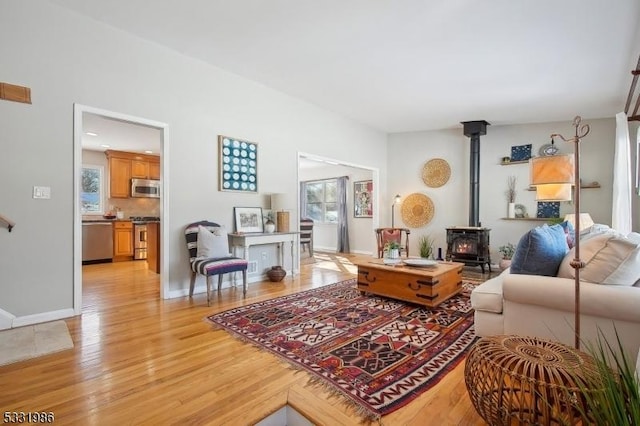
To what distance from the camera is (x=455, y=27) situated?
304cm

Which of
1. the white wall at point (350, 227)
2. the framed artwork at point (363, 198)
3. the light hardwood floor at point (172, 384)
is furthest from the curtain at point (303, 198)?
the light hardwood floor at point (172, 384)

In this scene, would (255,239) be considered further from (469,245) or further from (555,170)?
(469,245)

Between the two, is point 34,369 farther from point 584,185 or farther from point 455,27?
point 584,185

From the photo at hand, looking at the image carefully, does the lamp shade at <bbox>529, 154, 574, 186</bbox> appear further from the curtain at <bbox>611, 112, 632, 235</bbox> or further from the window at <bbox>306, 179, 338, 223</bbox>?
the window at <bbox>306, 179, 338, 223</bbox>

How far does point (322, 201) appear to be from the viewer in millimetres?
9039

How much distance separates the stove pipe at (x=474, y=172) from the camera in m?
6.04

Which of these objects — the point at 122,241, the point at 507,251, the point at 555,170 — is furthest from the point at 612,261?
the point at 122,241

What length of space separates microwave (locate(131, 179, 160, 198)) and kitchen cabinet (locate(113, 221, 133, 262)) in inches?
36.9

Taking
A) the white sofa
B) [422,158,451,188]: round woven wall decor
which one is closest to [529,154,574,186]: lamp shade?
the white sofa

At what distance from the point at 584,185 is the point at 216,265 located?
6188 mm

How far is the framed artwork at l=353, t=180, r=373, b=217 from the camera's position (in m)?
7.78

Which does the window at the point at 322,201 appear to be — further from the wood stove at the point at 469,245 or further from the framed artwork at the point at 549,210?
the framed artwork at the point at 549,210

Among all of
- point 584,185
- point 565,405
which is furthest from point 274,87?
point 584,185

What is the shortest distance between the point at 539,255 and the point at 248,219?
3.44 metres
